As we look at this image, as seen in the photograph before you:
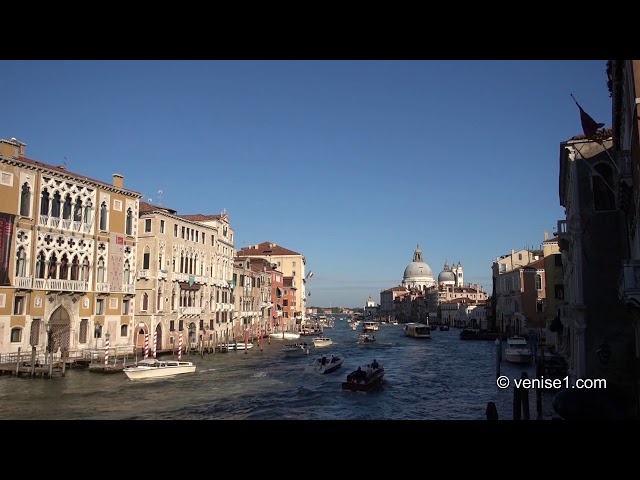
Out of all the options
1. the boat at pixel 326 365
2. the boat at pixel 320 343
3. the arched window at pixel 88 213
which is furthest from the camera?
the boat at pixel 320 343

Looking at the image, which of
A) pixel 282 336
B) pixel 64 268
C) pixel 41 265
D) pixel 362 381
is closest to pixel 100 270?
pixel 64 268

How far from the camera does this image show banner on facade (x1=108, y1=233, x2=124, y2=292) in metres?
27.3

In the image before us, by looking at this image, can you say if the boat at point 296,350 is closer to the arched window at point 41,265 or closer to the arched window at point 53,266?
the arched window at point 53,266

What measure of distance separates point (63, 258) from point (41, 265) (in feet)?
3.82

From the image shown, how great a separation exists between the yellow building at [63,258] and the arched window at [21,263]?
1.6 inches

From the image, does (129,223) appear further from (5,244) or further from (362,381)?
(362,381)

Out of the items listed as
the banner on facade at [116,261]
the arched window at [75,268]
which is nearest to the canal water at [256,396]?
the arched window at [75,268]

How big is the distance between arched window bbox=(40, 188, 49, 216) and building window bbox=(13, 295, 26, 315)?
12.4 feet

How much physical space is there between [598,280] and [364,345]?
31.5 metres

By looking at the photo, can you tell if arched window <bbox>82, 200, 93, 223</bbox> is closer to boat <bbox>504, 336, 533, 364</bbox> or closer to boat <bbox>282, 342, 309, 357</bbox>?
boat <bbox>282, 342, 309, 357</bbox>

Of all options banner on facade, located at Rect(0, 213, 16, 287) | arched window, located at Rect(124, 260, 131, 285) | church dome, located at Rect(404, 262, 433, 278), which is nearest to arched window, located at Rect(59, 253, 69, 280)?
banner on facade, located at Rect(0, 213, 16, 287)

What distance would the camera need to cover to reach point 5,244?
71.3ft

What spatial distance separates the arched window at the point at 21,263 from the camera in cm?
2248

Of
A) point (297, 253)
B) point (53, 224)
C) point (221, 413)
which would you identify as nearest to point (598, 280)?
point (221, 413)
